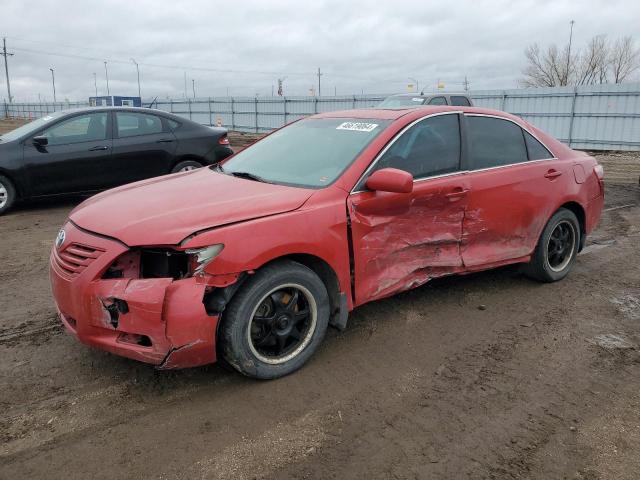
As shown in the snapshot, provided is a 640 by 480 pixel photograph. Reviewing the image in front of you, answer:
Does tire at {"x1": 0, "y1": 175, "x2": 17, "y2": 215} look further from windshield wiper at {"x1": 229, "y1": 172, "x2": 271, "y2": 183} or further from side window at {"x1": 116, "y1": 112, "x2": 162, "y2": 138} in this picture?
windshield wiper at {"x1": 229, "y1": 172, "x2": 271, "y2": 183}

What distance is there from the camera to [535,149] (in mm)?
4930

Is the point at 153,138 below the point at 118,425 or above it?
above

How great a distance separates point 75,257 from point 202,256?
2.58 feet

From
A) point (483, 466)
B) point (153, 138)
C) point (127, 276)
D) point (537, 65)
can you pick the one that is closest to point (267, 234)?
point (127, 276)

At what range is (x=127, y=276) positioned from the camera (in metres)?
3.01

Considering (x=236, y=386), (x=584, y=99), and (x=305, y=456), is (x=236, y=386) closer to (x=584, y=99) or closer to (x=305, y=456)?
(x=305, y=456)

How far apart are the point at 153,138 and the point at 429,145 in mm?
5742

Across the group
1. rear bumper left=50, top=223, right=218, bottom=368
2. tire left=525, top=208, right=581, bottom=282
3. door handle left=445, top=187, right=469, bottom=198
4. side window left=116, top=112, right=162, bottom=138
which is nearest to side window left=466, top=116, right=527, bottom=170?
door handle left=445, top=187, right=469, bottom=198

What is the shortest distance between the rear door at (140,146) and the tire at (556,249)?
19.5ft

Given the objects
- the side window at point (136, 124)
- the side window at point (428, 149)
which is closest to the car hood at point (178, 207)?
the side window at point (428, 149)

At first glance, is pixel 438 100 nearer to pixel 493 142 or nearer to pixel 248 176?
pixel 493 142

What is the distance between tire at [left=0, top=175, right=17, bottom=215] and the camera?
25.8 ft

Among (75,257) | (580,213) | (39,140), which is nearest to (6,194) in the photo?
(39,140)

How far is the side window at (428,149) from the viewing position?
3.91 m
